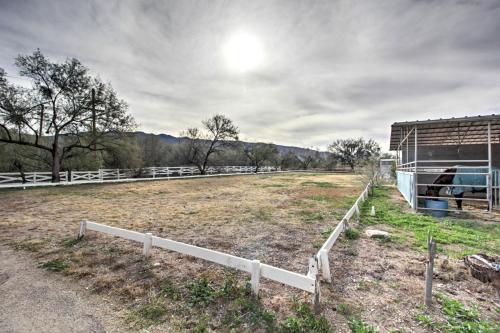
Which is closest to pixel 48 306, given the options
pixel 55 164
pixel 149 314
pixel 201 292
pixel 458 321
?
pixel 149 314

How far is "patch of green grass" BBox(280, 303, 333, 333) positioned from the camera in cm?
221

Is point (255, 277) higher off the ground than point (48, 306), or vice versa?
point (255, 277)

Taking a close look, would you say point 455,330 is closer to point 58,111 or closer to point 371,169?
point 371,169

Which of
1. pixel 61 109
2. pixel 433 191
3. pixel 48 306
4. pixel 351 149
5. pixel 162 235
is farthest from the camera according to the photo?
pixel 351 149

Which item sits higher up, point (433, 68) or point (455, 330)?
point (433, 68)

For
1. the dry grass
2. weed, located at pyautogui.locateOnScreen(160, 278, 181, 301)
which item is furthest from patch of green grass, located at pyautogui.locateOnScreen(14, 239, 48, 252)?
weed, located at pyautogui.locateOnScreen(160, 278, 181, 301)

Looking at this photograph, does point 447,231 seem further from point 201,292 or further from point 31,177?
point 31,177

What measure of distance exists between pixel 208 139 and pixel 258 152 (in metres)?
13.8

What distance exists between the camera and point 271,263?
376 cm

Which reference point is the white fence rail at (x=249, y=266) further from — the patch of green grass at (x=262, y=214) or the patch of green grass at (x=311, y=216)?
the patch of green grass at (x=311, y=216)

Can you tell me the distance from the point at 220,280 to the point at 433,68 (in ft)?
31.3

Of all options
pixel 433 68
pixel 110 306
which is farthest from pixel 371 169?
pixel 110 306

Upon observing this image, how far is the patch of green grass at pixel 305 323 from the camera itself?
2207 mm

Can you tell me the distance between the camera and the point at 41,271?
3467 millimetres
